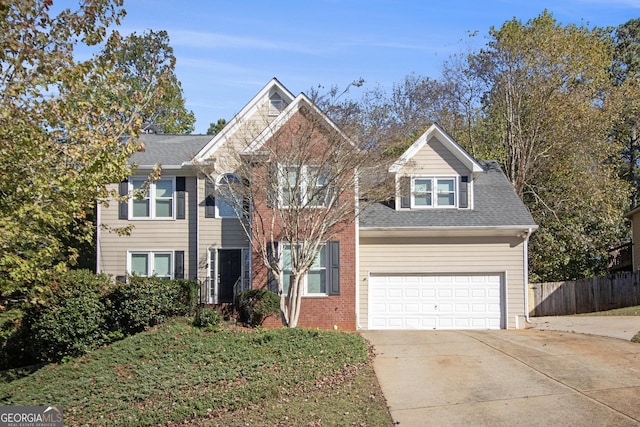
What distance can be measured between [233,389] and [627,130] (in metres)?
33.3

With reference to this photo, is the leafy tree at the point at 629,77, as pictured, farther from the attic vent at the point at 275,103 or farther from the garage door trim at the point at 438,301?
the attic vent at the point at 275,103

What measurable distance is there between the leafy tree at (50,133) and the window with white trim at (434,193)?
12.0 meters

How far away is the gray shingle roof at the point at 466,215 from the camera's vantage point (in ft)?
68.2

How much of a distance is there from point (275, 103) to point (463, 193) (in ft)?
22.6

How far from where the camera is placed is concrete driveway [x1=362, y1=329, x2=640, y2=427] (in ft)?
32.9

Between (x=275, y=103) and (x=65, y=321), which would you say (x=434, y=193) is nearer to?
(x=275, y=103)

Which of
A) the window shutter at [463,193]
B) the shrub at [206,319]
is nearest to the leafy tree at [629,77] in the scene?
the window shutter at [463,193]

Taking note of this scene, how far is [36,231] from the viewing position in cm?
1118

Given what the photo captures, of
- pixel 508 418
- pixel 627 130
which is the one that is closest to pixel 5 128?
pixel 508 418

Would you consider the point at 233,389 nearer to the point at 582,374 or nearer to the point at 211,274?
the point at 582,374

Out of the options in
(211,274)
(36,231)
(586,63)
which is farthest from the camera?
(586,63)

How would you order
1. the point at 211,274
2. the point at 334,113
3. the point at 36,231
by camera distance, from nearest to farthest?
the point at 36,231, the point at 334,113, the point at 211,274

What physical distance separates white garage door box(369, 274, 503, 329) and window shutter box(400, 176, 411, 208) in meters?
2.39

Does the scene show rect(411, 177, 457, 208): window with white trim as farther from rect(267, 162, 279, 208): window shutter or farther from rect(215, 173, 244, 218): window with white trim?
rect(215, 173, 244, 218): window with white trim
